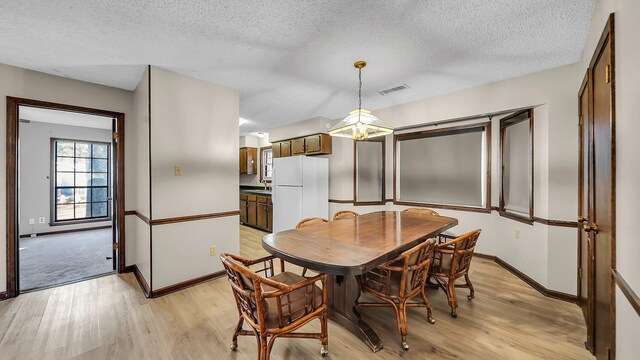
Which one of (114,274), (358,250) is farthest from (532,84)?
(114,274)

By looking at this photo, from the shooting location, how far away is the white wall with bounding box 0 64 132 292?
2602mm

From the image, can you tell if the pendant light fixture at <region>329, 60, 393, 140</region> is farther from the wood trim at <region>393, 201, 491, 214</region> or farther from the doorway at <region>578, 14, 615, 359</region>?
the wood trim at <region>393, 201, 491, 214</region>

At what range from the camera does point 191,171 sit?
2.99 meters

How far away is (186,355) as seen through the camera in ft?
5.98

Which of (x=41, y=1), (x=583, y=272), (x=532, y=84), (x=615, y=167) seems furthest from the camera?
(x=532, y=84)

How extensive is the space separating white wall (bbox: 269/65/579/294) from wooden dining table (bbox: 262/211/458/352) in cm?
109

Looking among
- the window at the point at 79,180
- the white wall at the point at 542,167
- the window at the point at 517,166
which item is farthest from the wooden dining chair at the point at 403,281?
the window at the point at 79,180

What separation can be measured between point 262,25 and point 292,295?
2011 millimetres

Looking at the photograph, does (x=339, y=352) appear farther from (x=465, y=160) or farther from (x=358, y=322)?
(x=465, y=160)

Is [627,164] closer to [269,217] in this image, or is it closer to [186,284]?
[186,284]

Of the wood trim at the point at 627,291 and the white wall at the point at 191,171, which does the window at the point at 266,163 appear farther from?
the wood trim at the point at 627,291

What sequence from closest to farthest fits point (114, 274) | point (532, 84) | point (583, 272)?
1. point (583, 272)
2. point (532, 84)
3. point (114, 274)

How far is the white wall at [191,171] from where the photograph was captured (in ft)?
9.02

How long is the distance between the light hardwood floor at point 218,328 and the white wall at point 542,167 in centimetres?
41
